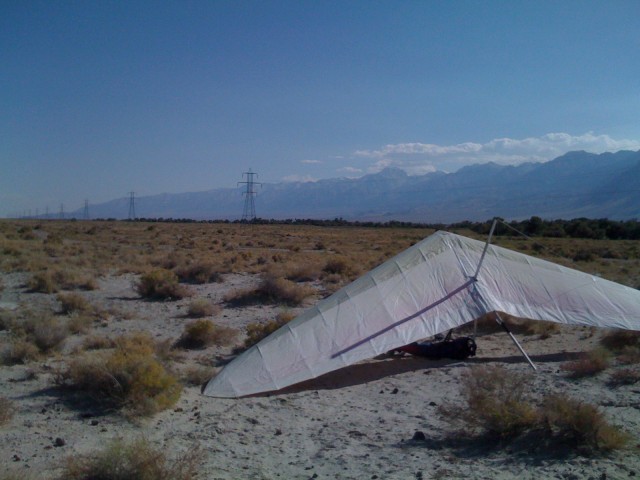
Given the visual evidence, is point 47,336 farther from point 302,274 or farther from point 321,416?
point 302,274

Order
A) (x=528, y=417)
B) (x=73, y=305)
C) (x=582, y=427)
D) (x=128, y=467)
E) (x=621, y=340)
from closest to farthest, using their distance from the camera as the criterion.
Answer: (x=128, y=467)
(x=582, y=427)
(x=528, y=417)
(x=621, y=340)
(x=73, y=305)

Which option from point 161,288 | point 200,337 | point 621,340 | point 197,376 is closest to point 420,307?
point 197,376

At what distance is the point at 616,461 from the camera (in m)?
5.79

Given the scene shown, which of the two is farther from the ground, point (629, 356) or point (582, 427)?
point (582, 427)

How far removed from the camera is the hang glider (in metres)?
8.75

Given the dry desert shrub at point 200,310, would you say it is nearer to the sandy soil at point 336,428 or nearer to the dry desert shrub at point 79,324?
the dry desert shrub at point 79,324

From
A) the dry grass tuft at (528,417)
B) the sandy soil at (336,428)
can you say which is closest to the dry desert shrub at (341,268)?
the sandy soil at (336,428)

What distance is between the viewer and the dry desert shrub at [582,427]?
5.96m

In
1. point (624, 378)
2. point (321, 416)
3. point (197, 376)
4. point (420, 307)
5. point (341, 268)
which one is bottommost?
point (321, 416)

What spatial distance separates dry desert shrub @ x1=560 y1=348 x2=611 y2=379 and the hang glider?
88cm

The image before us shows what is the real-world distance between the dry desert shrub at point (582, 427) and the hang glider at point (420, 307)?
3.08 meters

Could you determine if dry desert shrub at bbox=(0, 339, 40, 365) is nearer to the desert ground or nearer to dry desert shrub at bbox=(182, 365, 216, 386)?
the desert ground

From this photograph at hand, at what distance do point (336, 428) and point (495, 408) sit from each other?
6.24 feet

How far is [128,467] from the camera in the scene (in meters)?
5.34
